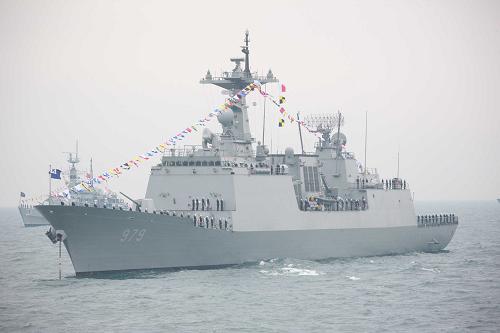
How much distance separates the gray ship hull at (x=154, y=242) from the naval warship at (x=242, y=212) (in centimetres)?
4

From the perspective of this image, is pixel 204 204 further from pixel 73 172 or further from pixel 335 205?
pixel 73 172

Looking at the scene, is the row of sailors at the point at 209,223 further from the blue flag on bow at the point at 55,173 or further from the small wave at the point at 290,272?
the blue flag on bow at the point at 55,173

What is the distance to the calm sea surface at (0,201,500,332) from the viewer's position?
2391 cm

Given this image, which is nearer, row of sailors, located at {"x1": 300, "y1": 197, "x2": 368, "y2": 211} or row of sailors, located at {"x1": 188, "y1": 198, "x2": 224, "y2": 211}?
row of sailors, located at {"x1": 188, "y1": 198, "x2": 224, "y2": 211}

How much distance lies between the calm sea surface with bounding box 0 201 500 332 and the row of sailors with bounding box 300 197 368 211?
268cm

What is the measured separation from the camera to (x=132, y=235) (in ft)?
101

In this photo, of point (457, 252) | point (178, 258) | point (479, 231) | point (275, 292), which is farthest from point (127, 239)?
point (479, 231)

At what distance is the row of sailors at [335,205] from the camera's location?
38906 mm

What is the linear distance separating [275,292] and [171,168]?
30.3ft

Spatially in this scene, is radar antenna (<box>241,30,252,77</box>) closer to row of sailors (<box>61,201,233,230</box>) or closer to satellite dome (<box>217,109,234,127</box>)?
satellite dome (<box>217,109,234,127</box>)

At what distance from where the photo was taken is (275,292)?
28.8 m

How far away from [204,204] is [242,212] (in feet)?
5.39

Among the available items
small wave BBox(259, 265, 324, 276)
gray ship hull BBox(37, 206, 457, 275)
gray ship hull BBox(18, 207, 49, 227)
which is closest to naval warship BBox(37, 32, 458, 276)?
gray ship hull BBox(37, 206, 457, 275)

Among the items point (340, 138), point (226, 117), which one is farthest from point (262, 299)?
point (340, 138)
